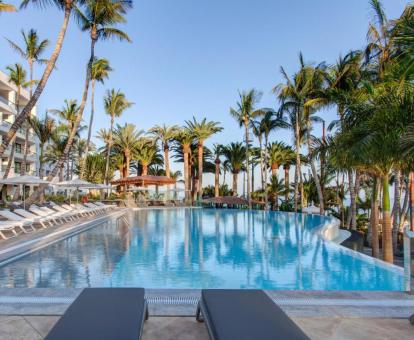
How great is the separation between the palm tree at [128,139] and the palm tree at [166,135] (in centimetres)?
179

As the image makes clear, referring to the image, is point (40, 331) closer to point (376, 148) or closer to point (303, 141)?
point (376, 148)

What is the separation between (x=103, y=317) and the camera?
3.07m

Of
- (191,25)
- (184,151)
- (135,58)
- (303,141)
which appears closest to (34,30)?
(135,58)

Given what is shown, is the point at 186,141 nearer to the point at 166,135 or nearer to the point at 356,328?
the point at 166,135

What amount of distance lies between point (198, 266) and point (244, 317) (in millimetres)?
5183

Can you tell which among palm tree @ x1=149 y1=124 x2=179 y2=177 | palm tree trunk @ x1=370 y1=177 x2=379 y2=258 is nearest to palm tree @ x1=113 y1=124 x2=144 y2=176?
palm tree @ x1=149 y1=124 x2=179 y2=177

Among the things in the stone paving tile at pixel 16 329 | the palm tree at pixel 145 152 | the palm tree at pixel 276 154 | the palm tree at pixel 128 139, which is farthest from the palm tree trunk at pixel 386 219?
the palm tree at pixel 145 152

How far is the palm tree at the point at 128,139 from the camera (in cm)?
4216

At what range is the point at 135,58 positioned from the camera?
24109mm

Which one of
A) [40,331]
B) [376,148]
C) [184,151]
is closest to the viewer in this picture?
[40,331]

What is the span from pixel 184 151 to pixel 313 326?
128 feet

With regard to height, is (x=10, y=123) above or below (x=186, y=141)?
A: above

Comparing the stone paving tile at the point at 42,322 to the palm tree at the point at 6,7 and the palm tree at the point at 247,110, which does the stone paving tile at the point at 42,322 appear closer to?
the palm tree at the point at 6,7

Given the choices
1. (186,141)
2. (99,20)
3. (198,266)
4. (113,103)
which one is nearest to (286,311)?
(198,266)
